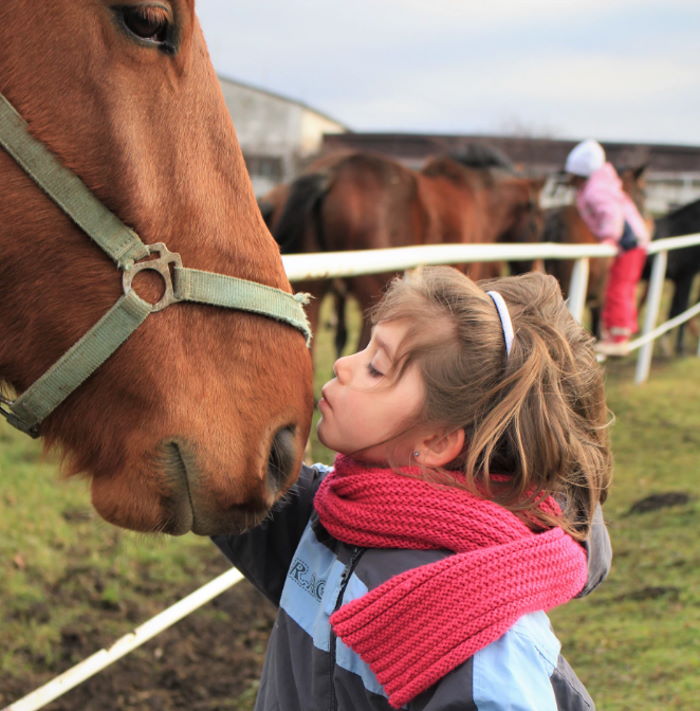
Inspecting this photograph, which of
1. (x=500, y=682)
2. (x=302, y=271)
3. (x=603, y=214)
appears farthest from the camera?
(x=603, y=214)

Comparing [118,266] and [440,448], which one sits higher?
[118,266]

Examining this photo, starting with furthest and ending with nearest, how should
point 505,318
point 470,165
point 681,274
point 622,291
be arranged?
point 681,274, point 470,165, point 622,291, point 505,318

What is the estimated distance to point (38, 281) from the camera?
107 cm

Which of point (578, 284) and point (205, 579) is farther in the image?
point (578, 284)

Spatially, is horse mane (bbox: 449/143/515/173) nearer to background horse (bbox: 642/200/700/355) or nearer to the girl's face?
background horse (bbox: 642/200/700/355)

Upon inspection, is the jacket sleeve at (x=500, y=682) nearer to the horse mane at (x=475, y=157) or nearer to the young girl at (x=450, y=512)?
the young girl at (x=450, y=512)

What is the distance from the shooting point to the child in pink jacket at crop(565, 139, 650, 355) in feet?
15.2

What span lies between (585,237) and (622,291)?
2.32 m

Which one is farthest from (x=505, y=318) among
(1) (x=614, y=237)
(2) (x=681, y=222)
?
(2) (x=681, y=222)

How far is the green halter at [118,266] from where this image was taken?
3.40ft

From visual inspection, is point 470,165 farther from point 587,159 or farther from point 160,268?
point 160,268

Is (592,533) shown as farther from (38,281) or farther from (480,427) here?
(38,281)

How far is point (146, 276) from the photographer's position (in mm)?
1093

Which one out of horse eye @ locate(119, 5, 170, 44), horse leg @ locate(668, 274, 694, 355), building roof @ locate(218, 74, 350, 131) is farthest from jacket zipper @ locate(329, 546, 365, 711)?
building roof @ locate(218, 74, 350, 131)
